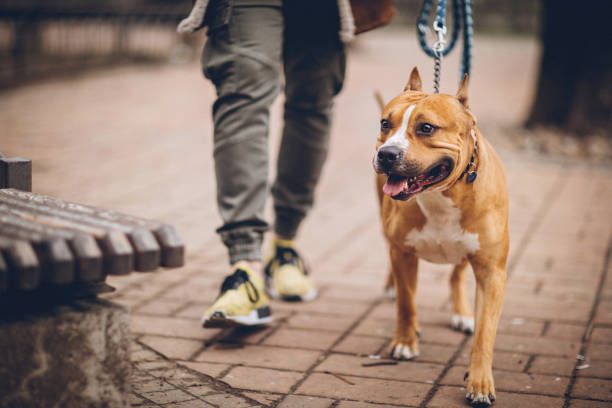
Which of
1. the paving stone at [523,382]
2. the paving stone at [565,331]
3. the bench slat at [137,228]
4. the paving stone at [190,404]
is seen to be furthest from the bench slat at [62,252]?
the paving stone at [565,331]

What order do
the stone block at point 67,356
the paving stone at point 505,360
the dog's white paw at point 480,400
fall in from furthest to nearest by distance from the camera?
the paving stone at point 505,360, the dog's white paw at point 480,400, the stone block at point 67,356

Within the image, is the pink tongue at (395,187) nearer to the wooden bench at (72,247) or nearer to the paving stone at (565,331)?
the wooden bench at (72,247)

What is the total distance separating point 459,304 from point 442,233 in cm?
69

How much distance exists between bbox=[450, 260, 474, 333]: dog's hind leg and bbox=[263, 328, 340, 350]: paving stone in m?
0.51

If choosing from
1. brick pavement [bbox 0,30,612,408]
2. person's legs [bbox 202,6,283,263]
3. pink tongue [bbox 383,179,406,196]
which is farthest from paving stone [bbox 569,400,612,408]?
person's legs [bbox 202,6,283,263]

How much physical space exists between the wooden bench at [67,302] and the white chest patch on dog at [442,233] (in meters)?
0.95

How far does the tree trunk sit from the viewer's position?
24.6 feet

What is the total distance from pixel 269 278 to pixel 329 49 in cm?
110

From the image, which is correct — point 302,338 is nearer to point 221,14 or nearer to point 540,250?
point 221,14

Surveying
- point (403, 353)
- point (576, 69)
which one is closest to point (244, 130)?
point (403, 353)

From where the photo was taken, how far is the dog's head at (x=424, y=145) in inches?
86.9

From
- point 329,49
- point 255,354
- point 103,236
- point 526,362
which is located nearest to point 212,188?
point 329,49

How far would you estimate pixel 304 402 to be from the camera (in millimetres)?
2320

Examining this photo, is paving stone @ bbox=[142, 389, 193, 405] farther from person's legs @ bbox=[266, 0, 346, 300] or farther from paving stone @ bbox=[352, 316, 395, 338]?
person's legs @ bbox=[266, 0, 346, 300]
